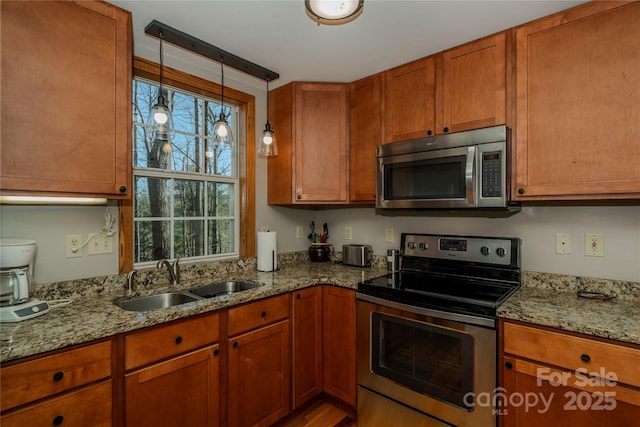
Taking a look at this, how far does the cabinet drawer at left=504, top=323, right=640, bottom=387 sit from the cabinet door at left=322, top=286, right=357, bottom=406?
Answer: 0.88 meters

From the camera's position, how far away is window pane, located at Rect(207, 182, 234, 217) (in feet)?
7.63

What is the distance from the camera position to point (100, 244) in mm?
1700

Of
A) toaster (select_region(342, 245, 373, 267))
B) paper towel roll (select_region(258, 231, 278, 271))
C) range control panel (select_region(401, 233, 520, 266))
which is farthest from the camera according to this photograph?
toaster (select_region(342, 245, 373, 267))

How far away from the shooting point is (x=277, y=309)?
1865mm

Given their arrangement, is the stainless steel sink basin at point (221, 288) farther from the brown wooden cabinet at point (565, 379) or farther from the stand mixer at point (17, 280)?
the brown wooden cabinet at point (565, 379)

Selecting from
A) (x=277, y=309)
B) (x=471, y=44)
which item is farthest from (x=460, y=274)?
(x=471, y=44)

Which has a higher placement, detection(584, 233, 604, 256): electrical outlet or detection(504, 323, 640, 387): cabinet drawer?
detection(584, 233, 604, 256): electrical outlet

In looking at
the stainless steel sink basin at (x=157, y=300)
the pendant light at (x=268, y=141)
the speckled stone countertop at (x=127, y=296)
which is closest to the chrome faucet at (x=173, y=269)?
the speckled stone countertop at (x=127, y=296)

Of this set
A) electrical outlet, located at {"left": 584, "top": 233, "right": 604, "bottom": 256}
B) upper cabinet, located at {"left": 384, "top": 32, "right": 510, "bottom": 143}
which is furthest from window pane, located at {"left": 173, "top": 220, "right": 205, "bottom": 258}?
electrical outlet, located at {"left": 584, "top": 233, "right": 604, "bottom": 256}

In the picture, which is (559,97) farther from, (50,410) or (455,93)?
(50,410)

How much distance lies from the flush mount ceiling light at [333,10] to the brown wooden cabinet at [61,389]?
151cm

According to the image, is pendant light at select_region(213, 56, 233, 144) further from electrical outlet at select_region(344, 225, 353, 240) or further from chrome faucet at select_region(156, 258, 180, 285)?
electrical outlet at select_region(344, 225, 353, 240)

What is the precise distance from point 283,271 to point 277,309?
1.65ft

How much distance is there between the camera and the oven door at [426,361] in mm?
1482
